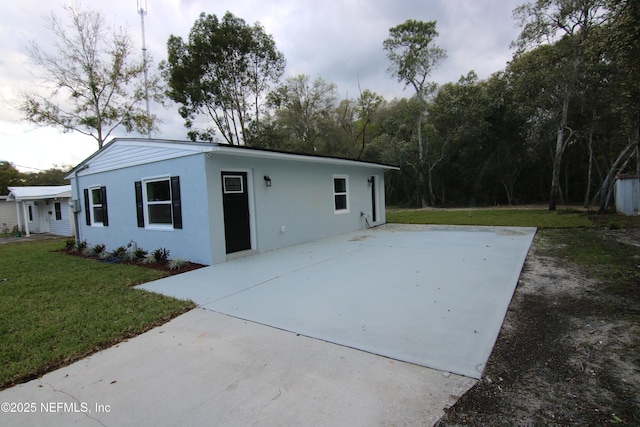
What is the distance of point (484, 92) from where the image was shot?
20.5 meters

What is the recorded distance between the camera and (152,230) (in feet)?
25.2

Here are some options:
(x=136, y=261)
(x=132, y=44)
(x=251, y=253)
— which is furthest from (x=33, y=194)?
(x=251, y=253)

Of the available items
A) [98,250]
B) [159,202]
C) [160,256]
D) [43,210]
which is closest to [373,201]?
[159,202]

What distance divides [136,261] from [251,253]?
100 inches

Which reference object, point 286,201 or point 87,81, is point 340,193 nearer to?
point 286,201

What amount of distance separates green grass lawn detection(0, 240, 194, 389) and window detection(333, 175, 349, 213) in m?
5.87

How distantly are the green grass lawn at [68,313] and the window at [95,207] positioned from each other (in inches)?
114

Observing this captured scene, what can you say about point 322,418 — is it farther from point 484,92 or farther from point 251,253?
point 484,92

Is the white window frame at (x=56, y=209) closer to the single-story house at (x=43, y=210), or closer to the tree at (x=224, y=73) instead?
the single-story house at (x=43, y=210)

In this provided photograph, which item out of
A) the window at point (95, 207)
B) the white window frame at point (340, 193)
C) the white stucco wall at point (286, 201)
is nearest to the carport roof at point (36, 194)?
the window at point (95, 207)

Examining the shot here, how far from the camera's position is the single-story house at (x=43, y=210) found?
15.5 meters

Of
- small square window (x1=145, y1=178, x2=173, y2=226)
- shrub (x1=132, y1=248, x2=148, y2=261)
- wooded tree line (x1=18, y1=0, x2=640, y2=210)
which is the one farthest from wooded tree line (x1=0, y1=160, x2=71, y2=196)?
shrub (x1=132, y1=248, x2=148, y2=261)

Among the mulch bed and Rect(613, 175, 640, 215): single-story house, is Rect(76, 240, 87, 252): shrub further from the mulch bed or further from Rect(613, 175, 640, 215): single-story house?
Rect(613, 175, 640, 215): single-story house

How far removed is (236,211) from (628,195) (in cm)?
1519
